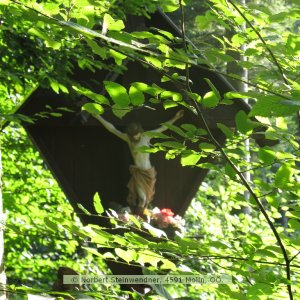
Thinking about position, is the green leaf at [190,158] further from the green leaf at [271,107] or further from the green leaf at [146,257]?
the green leaf at [271,107]

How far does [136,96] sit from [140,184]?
424 cm

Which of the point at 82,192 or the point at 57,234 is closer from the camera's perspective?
the point at 57,234

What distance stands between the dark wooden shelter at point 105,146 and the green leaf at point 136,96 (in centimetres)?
411

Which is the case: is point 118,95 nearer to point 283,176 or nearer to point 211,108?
point 211,108

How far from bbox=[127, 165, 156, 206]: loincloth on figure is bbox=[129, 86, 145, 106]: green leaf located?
13.8 feet

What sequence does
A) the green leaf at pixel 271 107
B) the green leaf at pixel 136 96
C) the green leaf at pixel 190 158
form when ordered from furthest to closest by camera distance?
the green leaf at pixel 190 158 < the green leaf at pixel 136 96 < the green leaf at pixel 271 107

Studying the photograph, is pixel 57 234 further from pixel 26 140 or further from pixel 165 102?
pixel 26 140

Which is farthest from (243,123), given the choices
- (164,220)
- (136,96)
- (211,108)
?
Result: (164,220)

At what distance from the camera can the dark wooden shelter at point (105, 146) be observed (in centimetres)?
528

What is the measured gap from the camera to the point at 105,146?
5.69 meters

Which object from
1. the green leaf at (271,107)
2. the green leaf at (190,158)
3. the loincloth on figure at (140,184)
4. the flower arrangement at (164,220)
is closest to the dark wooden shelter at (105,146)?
the loincloth on figure at (140,184)

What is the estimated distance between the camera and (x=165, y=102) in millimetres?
1226

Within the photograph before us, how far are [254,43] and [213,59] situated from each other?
0.29 meters

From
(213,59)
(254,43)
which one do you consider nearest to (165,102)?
(213,59)
